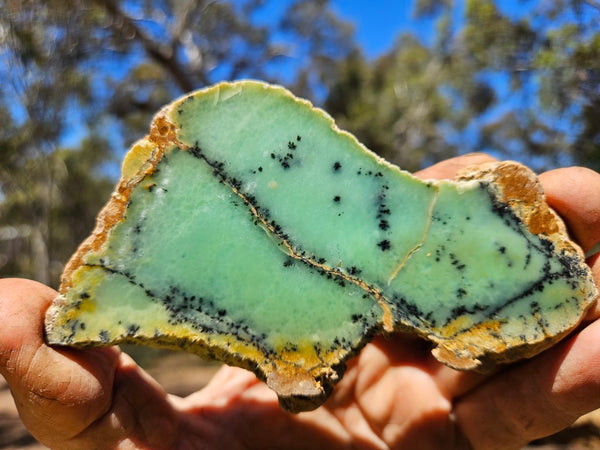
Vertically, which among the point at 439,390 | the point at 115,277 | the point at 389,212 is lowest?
the point at 439,390

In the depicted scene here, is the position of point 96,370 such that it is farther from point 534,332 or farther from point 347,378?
point 534,332

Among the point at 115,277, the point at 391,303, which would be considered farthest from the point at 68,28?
the point at 391,303

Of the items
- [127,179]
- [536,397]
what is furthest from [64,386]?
[536,397]

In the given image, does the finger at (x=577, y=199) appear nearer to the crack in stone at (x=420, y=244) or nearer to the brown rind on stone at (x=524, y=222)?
the brown rind on stone at (x=524, y=222)

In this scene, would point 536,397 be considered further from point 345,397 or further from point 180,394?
point 180,394

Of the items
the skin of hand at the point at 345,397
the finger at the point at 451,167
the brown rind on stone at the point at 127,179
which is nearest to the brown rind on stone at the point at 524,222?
the skin of hand at the point at 345,397

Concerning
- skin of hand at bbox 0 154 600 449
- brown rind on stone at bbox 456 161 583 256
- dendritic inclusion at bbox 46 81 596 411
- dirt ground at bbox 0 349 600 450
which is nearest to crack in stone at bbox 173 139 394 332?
dendritic inclusion at bbox 46 81 596 411
